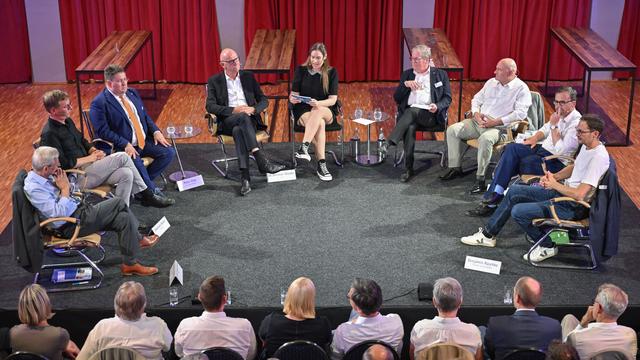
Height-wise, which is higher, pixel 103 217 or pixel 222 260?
pixel 103 217

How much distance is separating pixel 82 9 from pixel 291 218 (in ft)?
16.8

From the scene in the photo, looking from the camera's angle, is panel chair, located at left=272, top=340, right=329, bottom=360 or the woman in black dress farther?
the woman in black dress

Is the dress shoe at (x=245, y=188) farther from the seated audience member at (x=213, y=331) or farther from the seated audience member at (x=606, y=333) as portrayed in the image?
the seated audience member at (x=606, y=333)

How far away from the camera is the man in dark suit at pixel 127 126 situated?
6.68 meters

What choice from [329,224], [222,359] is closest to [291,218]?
[329,224]

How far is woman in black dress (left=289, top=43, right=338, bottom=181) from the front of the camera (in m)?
7.39

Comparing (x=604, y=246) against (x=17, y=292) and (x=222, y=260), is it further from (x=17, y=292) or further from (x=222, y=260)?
(x=17, y=292)

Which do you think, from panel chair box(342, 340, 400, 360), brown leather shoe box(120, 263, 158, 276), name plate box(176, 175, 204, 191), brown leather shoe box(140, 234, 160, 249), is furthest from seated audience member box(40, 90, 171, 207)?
panel chair box(342, 340, 400, 360)

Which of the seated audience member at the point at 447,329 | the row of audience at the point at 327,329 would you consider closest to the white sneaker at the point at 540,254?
the row of audience at the point at 327,329

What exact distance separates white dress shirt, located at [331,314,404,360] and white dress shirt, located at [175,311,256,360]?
48 centimetres

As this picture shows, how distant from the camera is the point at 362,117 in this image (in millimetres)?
7633

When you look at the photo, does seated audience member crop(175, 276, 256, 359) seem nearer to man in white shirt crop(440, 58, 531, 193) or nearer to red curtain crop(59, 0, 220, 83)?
man in white shirt crop(440, 58, 531, 193)

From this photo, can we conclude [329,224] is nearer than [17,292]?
No

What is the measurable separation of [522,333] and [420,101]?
3.47 m
